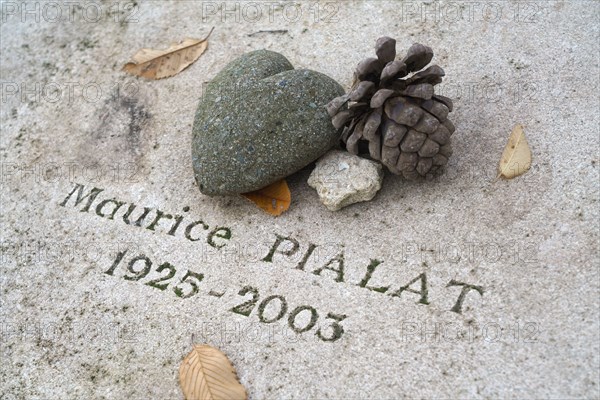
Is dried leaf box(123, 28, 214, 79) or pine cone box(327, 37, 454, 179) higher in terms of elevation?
pine cone box(327, 37, 454, 179)

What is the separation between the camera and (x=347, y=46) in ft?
8.30

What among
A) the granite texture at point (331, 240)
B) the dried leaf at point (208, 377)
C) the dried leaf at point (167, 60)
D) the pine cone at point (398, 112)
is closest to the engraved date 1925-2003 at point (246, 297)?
the granite texture at point (331, 240)

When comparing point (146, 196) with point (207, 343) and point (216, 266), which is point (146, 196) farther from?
point (207, 343)

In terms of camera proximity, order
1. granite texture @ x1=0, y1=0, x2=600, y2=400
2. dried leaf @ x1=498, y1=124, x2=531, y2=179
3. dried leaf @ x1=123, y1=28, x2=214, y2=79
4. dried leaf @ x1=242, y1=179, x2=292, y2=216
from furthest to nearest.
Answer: dried leaf @ x1=123, y1=28, x2=214, y2=79 → dried leaf @ x1=242, y1=179, x2=292, y2=216 → dried leaf @ x1=498, y1=124, x2=531, y2=179 → granite texture @ x1=0, y1=0, x2=600, y2=400

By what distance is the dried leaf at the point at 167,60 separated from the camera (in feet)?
8.71

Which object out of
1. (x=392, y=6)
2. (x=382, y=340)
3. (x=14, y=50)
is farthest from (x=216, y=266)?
(x=14, y=50)

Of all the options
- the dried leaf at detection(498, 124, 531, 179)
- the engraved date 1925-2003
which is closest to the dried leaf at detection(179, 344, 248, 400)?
the engraved date 1925-2003

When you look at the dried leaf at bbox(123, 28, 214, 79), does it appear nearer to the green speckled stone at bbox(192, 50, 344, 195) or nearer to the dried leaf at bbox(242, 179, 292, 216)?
the green speckled stone at bbox(192, 50, 344, 195)

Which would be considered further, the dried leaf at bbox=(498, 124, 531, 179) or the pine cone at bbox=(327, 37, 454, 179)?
the dried leaf at bbox=(498, 124, 531, 179)

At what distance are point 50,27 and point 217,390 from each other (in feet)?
7.11

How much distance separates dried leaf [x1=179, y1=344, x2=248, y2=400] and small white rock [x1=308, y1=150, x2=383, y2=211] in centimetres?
62

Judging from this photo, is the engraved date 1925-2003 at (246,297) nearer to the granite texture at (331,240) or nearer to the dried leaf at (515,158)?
the granite texture at (331,240)

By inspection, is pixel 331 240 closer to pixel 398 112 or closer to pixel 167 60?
pixel 398 112

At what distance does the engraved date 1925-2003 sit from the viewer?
1.81 m
